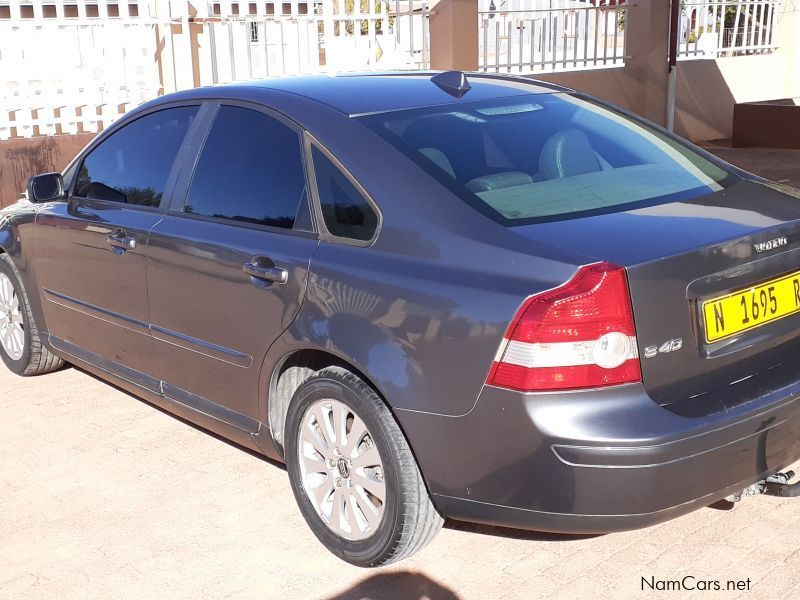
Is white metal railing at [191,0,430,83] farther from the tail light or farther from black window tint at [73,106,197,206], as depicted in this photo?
the tail light

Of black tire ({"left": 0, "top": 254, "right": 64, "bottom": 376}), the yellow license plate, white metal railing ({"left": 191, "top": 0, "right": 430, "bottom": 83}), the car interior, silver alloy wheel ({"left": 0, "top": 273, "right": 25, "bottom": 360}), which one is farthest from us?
white metal railing ({"left": 191, "top": 0, "right": 430, "bottom": 83})

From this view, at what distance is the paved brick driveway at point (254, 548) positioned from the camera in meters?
3.28

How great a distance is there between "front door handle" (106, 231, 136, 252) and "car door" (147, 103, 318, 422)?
16 cm

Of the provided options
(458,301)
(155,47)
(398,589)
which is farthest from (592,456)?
(155,47)

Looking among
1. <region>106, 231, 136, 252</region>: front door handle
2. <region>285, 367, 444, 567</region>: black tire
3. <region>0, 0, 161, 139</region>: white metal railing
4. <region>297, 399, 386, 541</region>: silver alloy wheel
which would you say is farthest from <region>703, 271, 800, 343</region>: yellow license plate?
<region>0, 0, 161, 139</region>: white metal railing

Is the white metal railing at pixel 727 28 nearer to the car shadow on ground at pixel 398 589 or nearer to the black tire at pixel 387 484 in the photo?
the black tire at pixel 387 484

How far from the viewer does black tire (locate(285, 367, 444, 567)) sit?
10.3ft

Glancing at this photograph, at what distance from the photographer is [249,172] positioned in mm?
3807

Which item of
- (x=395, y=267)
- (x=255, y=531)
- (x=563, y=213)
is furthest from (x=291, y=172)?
(x=255, y=531)

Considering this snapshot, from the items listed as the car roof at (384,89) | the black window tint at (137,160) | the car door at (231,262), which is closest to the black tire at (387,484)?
the car door at (231,262)

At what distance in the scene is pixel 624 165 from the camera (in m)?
3.61

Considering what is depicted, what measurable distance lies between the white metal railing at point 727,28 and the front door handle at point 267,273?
1348cm

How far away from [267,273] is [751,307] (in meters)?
1.56

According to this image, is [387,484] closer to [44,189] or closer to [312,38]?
[44,189]
